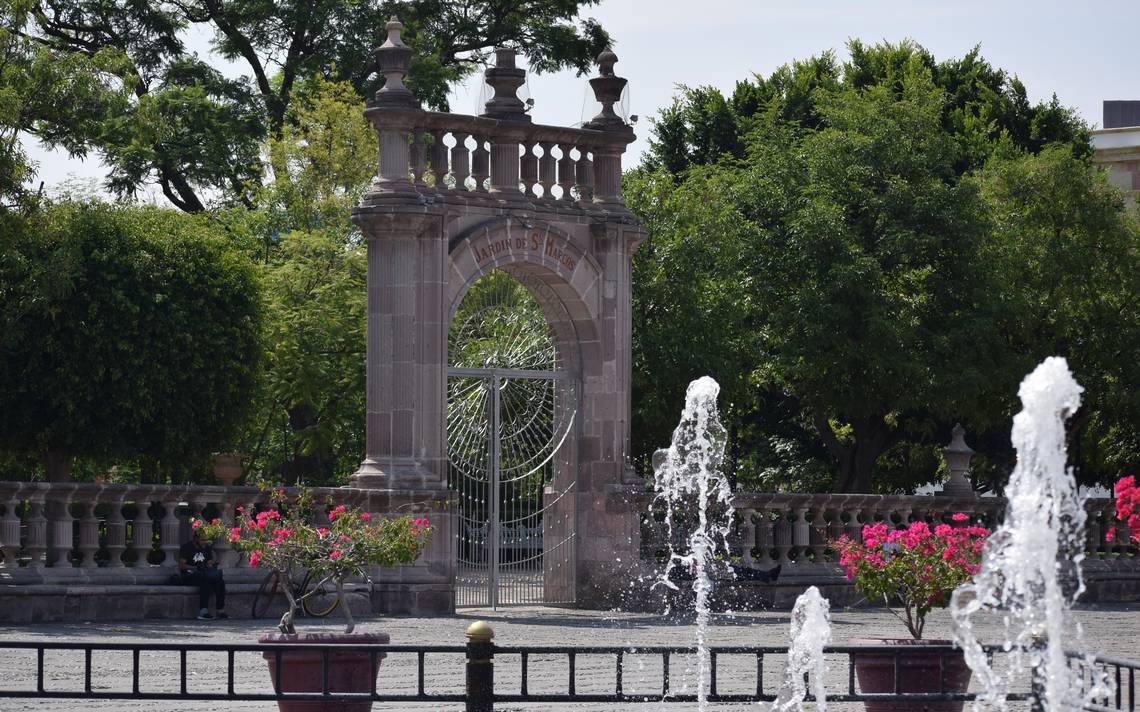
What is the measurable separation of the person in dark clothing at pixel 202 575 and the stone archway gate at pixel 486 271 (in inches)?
75.4

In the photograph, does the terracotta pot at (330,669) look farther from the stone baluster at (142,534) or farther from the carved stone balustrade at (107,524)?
the stone baluster at (142,534)

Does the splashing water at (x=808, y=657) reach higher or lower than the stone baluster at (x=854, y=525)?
lower

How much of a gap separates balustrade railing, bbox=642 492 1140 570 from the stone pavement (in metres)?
1.30

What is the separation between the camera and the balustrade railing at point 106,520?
21.3m

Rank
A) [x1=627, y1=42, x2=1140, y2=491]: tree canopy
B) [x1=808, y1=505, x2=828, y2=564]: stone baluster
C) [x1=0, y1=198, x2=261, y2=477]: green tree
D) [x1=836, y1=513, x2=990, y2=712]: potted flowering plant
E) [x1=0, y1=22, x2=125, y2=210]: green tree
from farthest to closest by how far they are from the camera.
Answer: [x1=627, y1=42, x2=1140, y2=491]: tree canopy
[x1=0, y1=198, x2=261, y2=477]: green tree
[x1=808, y1=505, x2=828, y2=564]: stone baluster
[x1=0, y1=22, x2=125, y2=210]: green tree
[x1=836, y1=513, x2=990, y2=712]: potted flowering plant

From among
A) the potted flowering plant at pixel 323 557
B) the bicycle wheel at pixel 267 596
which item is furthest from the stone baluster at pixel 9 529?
the potted flowering plant at pixel 323 557

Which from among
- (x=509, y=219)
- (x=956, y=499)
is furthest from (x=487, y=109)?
(x=956, y=499)

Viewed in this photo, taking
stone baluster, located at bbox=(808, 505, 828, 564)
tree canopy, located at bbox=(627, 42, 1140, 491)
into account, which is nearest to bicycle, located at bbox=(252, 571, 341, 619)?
stone baluster, located at bbox=(808, 505, 828, 564)

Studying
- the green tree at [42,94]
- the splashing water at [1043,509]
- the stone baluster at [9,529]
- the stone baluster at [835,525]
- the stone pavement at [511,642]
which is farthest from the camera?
the stone baluster at [835,525]

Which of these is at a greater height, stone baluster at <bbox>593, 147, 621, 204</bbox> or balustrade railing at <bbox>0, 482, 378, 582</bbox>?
stone baluster at <bbox>593, 147, 621, 204</bbox>

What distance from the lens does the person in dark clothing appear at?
22281mm

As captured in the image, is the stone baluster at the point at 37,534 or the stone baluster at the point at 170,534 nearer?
the stone baluster at the point at 37,534

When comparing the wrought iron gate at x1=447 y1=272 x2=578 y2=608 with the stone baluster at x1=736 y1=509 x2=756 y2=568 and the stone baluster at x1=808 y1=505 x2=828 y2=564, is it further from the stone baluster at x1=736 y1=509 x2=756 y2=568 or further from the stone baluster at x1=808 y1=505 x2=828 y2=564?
the stone baluster at x1=808 y1=505 x2=828 y2=564

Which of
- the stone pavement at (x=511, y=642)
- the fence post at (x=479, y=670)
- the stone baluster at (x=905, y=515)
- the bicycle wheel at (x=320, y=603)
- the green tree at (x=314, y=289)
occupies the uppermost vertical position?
the green tree at (x=314, y=289)
